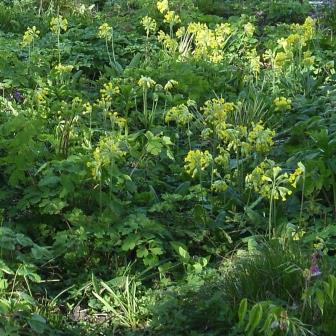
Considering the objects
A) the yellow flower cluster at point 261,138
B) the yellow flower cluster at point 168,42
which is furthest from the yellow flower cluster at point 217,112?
the yellow flower cluster at point 168,42

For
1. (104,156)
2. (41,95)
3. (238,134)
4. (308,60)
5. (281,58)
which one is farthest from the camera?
(308,60)

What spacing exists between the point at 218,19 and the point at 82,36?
4.84 ft

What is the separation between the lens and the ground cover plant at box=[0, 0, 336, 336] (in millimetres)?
3744

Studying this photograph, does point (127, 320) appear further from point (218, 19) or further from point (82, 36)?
point (218, 19)

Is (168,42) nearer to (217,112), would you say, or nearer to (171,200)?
(217,112)

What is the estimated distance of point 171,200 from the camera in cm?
466

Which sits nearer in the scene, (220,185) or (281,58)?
(220,185)

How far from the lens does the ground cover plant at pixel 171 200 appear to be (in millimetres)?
3744

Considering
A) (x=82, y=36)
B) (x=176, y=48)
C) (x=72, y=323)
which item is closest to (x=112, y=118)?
(x=72, y=323)

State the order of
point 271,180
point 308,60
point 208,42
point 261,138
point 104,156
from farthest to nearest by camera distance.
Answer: point 208,42
point 308,60
point 261,138
point 104,156
point 271,180

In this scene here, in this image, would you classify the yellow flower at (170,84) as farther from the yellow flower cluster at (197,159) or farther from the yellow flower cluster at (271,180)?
the yellow flower cluster at (271,180)

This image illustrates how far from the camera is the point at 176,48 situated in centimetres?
723

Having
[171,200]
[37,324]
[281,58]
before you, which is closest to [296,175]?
[171,200]

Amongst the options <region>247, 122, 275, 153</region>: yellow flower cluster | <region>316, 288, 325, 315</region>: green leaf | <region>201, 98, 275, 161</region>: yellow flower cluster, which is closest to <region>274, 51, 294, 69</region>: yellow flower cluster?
<region>201, 98, 275, 161</region>: yellow flower cluster
